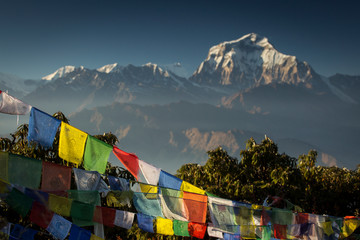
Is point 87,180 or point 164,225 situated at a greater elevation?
point 87,180

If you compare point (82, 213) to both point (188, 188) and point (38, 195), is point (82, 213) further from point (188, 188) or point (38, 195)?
point (188, 188)

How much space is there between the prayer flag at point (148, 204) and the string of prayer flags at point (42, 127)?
2773 mm

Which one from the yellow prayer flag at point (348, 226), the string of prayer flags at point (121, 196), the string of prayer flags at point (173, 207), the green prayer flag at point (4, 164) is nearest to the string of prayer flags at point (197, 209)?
the string of prayer flags at point (173, 207)

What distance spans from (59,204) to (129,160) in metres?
2.65

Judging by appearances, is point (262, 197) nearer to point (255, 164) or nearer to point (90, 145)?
point (255, 164)

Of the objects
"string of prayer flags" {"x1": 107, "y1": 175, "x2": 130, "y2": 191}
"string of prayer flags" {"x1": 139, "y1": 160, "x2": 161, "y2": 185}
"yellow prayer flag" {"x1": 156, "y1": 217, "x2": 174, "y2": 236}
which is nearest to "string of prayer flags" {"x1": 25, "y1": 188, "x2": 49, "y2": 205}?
"string of prayer flags" {"x1": 107, "y1": 175, "x2": 130, "y2": 191}

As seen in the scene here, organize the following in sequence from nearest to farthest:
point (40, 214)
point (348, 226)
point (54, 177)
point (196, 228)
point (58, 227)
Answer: point (40, 214)
point (58, 227)
point (54, 177)
point (196, 228)
point (348, 226)

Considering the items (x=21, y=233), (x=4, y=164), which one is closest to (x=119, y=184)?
(x=21, y=233)

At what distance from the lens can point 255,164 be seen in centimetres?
1400

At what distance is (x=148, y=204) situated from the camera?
8.77 metres

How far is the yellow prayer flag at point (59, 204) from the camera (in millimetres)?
6779

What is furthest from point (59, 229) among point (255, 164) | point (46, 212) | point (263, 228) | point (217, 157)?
point (255, 164)

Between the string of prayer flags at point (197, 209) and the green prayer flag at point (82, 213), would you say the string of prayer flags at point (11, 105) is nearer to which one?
the green prayer flag at point (82, 213)

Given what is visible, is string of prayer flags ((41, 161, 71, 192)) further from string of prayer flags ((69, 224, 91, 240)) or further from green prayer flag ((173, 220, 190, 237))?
green prayer flag ((173, 220, 190, 237))
